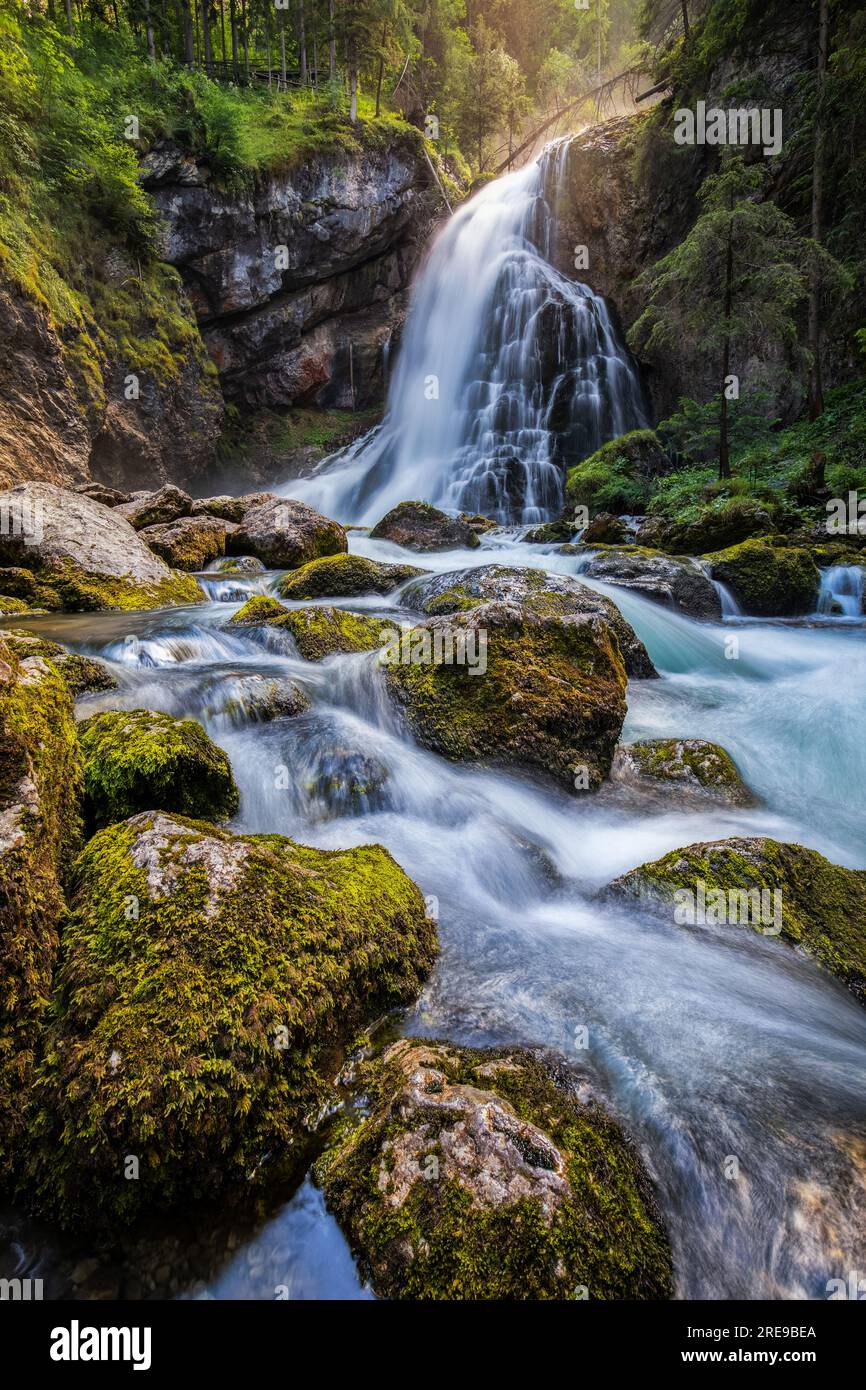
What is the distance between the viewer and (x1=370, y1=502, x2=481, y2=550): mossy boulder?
14625mm

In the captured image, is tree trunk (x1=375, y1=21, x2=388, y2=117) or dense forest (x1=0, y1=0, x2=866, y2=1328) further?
tree trunk (x1=375, y1=21, x2=388, y2=117)

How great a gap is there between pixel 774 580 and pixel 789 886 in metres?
8.45

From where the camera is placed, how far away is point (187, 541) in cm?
1108

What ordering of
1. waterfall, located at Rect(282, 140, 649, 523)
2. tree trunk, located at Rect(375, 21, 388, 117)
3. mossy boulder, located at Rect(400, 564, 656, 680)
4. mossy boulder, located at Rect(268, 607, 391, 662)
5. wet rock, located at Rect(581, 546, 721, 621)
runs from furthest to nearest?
1. tree trunk, located at Rect(375, 21, 388, 117)
2. waterfall, located at Rect(282, 140, 649, 523)
3. wet rock, located at Rect(581, 546, 721, 621)
4. mossy boulder, located at Rect(268, 607, 391, 662)
5. mossy boulder, located at Rect(400, 564, 656, 680)

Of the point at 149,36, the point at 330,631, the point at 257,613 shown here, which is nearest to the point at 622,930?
the point at 330,631

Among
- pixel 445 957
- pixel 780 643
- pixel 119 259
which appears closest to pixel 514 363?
pixel 119 259

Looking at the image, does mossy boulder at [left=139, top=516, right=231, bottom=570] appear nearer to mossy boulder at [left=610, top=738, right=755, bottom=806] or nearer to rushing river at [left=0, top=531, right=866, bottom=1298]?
rushing river at [left=0, top=531, right=866, bottom=1298]

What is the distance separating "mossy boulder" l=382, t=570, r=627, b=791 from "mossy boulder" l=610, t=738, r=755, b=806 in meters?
0.25

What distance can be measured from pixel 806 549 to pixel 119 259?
20978 mm

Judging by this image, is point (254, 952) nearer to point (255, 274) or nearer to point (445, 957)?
point (445, 957)

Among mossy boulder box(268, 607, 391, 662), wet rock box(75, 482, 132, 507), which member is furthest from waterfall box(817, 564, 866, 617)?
wet rock box(75, 482, 132, 507)

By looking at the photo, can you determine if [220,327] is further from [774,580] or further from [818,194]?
[774,580]

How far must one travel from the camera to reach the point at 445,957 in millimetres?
2916

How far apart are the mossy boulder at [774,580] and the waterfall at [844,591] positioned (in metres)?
0.20
